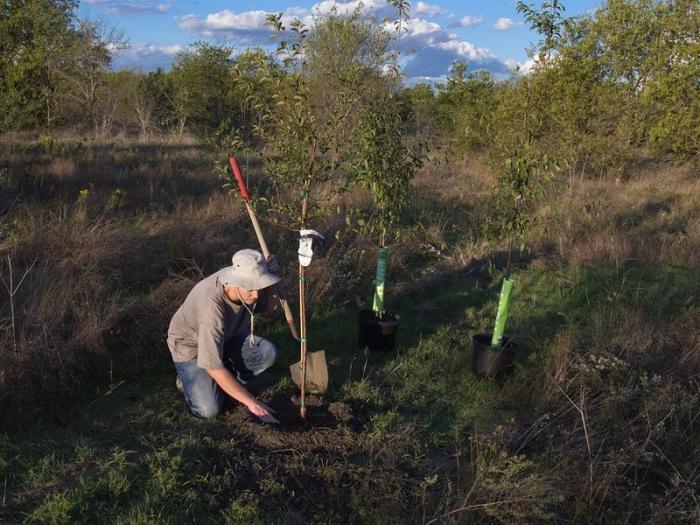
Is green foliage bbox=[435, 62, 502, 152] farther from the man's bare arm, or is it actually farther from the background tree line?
the man's bare arm

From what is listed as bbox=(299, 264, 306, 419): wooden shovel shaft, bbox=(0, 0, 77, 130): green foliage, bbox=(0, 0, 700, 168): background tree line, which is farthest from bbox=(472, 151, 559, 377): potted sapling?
bbox=(0, 0, 77, 130): green foliage

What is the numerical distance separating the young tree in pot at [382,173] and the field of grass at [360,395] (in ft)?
0.81

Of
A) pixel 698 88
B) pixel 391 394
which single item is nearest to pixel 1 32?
pixel 391 394

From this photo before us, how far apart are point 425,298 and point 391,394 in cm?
225

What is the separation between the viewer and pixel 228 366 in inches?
159

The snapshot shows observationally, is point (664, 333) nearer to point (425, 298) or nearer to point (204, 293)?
point (425, 298)

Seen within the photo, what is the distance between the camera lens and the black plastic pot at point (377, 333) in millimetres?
4605

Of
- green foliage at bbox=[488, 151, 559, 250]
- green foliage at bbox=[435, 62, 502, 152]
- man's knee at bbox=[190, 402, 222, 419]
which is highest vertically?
green foliage at bbox=[435, 62, 502, 152]

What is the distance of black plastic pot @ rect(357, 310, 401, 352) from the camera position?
15.1 feet

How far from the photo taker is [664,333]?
4.69 metres

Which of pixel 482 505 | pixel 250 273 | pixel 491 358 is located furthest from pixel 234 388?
pixel 491 358

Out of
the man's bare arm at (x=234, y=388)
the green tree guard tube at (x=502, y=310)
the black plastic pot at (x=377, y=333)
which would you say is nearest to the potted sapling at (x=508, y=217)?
the green tree guard tube at (x=502, y=310)

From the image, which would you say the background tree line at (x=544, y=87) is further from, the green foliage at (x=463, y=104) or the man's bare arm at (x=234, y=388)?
the man's bare arm at (x=234, y=388)

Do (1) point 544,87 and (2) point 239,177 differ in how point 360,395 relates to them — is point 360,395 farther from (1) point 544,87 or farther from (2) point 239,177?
(1) point 544,87
